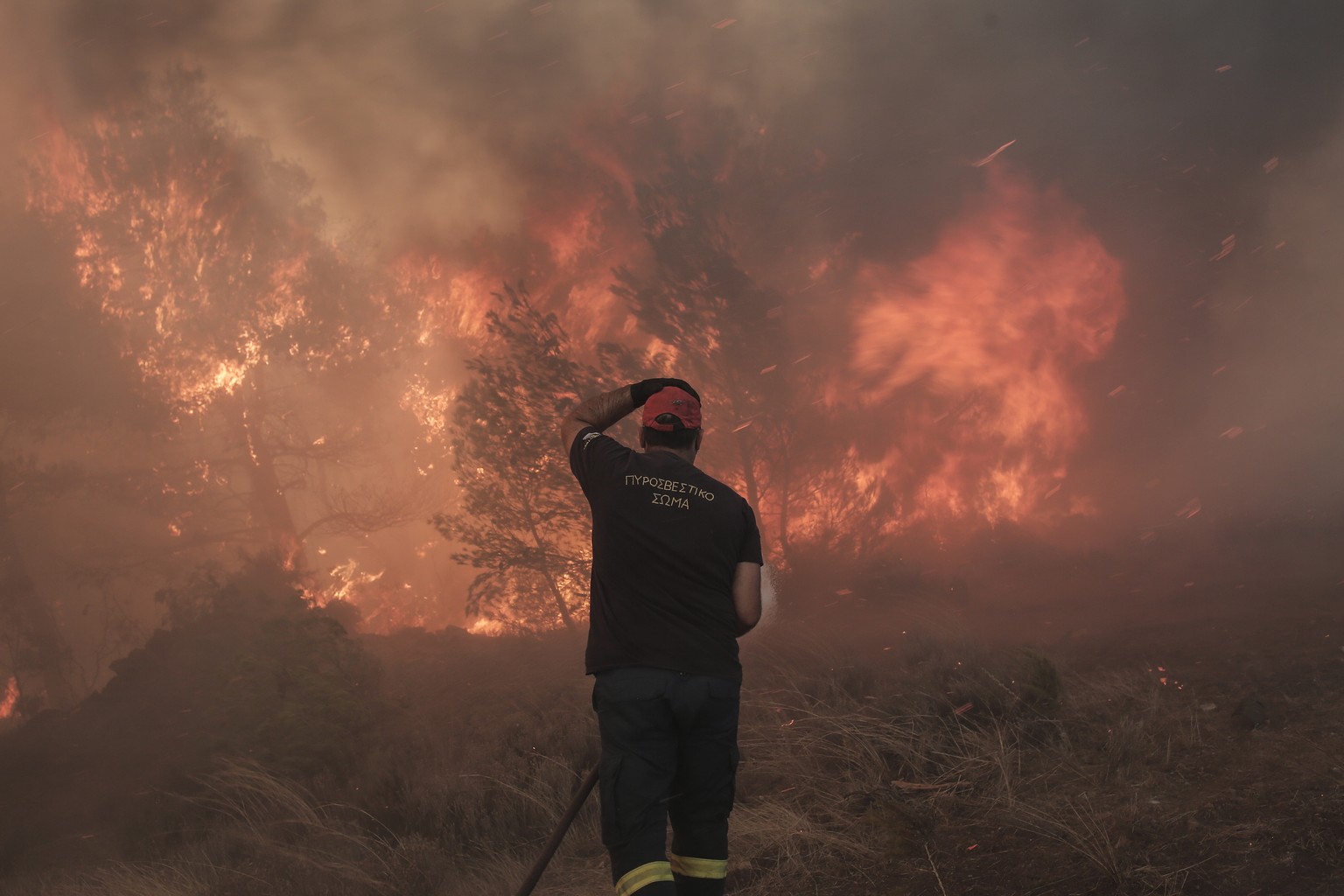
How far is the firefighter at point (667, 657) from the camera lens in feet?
9.41

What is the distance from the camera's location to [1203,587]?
39.9 feet

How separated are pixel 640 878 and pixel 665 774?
32 cm

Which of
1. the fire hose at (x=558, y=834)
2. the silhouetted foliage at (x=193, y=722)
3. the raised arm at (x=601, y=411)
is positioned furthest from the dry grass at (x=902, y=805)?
the raised arm at (x=601, y=411)

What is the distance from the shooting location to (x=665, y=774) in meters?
2.90

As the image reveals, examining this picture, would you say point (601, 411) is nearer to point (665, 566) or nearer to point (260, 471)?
point (665, 566)

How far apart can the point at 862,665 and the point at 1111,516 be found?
11429mm

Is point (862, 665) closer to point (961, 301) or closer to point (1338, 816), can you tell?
point (1338, 816)

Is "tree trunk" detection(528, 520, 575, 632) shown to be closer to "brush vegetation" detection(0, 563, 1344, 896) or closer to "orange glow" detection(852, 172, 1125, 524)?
"brush vegetation" detection(0, 563, 1344, 896)

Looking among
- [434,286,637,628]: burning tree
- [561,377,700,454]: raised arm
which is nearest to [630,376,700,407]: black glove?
[561,377,700,454]: raised arm

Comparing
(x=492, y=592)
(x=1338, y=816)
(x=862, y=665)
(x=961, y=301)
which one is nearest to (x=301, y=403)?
(x=492, y=592)

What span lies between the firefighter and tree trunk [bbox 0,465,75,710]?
73.2 feet

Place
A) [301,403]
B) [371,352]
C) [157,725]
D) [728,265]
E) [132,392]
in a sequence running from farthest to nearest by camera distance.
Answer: [301,403] < [371,352] < [132,392] < [728,265] < [157,725]

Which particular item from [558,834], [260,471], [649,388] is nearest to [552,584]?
[260,471]

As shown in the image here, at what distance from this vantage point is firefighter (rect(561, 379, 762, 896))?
2.87 meters
